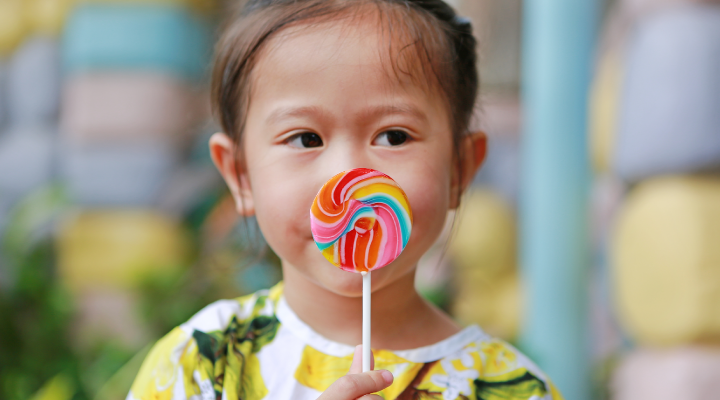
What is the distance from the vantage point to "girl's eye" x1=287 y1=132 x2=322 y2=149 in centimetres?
106

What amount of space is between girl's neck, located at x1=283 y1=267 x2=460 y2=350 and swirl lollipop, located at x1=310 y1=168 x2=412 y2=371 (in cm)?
17

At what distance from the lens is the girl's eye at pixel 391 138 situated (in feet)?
3.48

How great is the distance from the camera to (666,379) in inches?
73.4

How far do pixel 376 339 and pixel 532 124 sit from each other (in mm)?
1348

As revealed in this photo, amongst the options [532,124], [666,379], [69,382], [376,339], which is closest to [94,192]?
[69,382]

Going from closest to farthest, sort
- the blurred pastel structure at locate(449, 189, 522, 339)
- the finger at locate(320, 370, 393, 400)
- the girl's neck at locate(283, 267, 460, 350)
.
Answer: the finger at locate(320, 370, 393, 400) < the girl's neck at locate(283, 267, 460, 350) < the blurred pastel structure at locate(449, 189, 522, 339)

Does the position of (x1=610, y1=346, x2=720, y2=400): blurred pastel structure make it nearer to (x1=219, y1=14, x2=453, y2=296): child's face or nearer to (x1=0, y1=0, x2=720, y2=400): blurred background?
(x1=0, y1=0, x2=720, y2=400): blurred background

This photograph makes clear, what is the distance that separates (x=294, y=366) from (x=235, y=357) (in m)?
0.11

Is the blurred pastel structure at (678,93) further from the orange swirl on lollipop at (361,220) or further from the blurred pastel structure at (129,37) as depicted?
the blurred pastel structure at (129,37)

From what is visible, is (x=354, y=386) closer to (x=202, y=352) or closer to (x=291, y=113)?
(x=202, y=352)

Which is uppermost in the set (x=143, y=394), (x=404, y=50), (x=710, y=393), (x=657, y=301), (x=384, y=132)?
(x=404, y=50)

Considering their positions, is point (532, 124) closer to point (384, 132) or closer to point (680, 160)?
point (680, 160)

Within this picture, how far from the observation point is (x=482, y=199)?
3.34m

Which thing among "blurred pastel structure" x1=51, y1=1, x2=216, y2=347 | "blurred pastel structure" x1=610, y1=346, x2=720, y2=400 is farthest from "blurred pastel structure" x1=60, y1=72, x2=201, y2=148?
"blurred pastel structure" x1=610, y1=346, x2=720, y2=400
